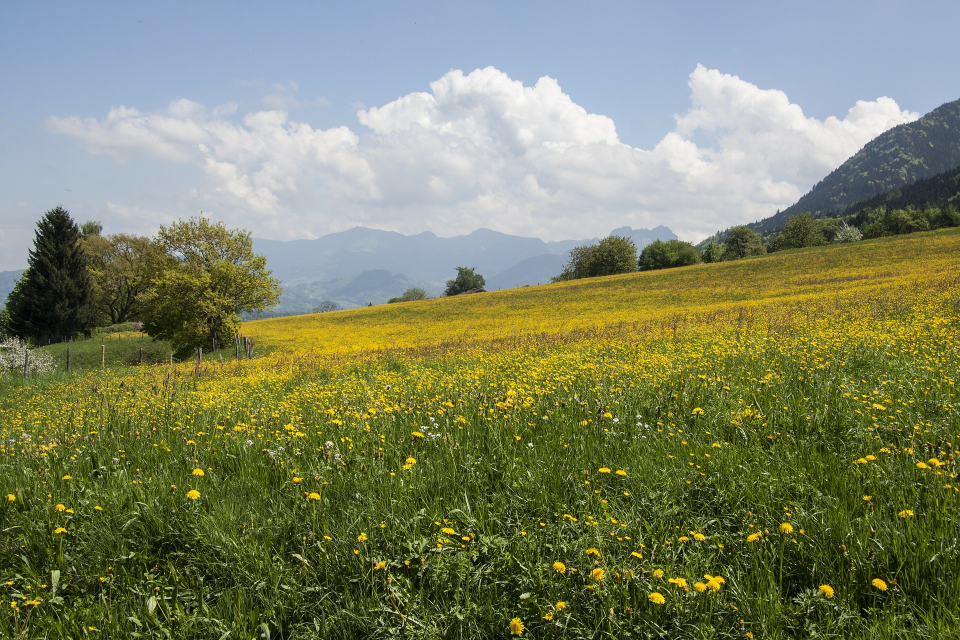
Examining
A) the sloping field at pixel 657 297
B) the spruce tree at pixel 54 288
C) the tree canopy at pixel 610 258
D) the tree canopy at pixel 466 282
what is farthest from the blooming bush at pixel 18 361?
the tree canopy at pixel 466 282

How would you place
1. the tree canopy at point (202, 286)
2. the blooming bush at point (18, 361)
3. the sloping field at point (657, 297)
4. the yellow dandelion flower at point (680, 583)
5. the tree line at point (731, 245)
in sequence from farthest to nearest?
the tree line at point (731, 245) < the tree canopy at point (202, 286) < the sloping field at point (657, 297) < the blooming bush at point (18, 361) < the yellow dandelion flower at point (680, 583)

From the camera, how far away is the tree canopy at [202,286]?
2995cm

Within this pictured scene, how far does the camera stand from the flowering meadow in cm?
239

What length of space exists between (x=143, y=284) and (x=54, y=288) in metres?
29.9

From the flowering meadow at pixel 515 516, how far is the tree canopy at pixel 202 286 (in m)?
27.8

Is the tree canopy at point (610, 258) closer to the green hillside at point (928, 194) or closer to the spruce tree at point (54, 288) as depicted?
the spruce tree at point (54, 288)

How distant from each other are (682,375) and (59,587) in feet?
22.0

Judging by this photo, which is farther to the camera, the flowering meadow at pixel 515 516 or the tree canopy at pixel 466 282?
the tree canopy at pixel 466 282

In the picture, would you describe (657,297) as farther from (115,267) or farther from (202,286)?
(115,267)

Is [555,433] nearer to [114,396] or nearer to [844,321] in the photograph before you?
[114,396]

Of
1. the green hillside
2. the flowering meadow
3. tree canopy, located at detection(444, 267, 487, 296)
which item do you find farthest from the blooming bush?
the green hillside

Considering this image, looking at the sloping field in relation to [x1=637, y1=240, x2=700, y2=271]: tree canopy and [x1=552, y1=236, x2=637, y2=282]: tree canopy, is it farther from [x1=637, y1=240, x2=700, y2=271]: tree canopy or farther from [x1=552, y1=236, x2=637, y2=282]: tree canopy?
[x1=637, y1=240, x2=700, y2=271]: tree canopy

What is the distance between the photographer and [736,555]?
2.72 meters

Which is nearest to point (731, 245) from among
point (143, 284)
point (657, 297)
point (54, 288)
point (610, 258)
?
point (610, 258)
